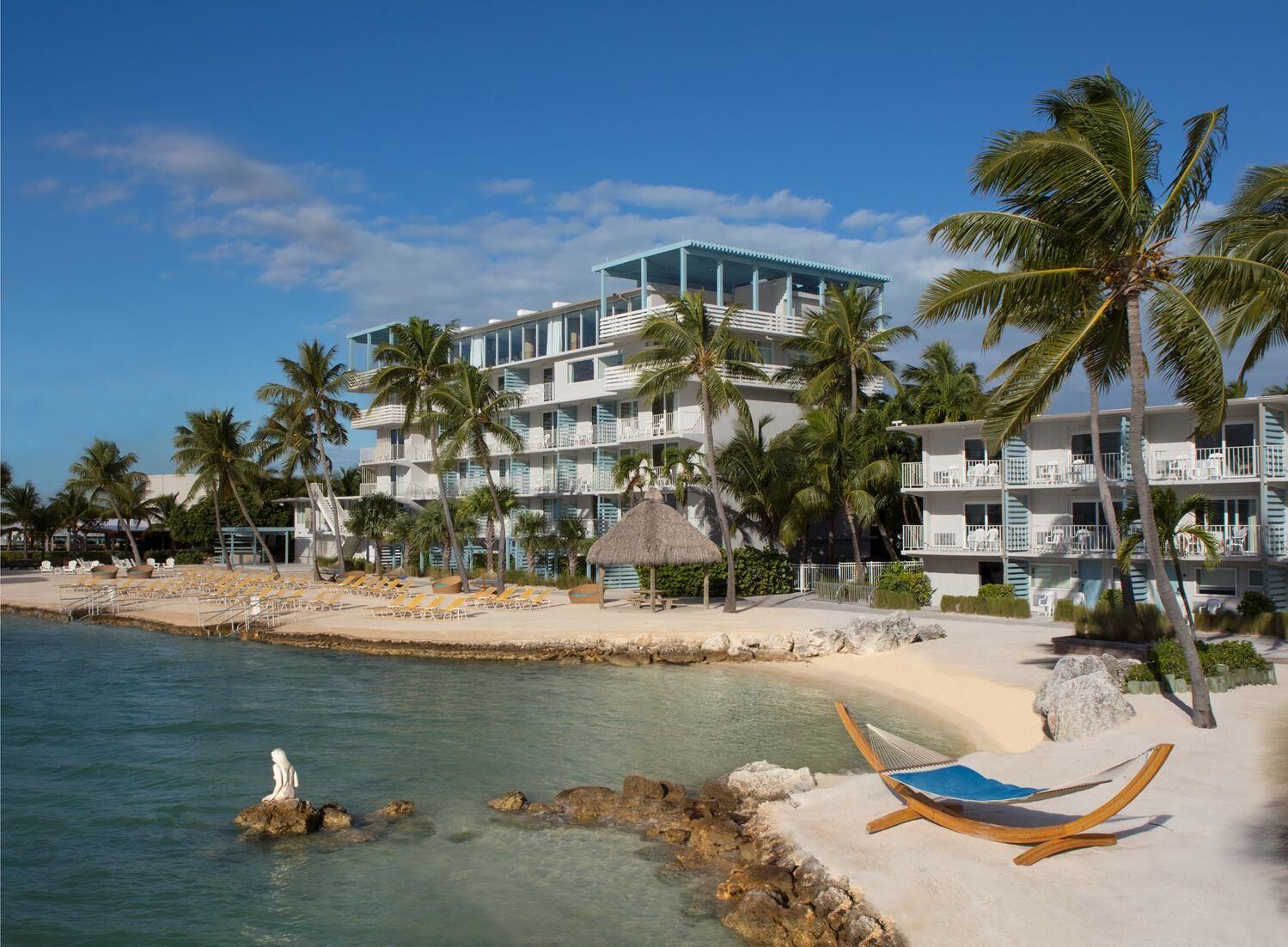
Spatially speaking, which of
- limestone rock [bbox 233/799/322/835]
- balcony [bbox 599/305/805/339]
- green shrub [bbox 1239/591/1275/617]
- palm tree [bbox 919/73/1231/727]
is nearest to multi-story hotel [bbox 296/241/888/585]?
balcony [bbox 599/305/805/339]

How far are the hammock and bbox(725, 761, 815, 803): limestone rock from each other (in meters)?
1.84

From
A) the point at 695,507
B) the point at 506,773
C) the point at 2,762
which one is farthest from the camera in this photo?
the point at 695,507

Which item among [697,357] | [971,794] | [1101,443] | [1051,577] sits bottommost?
[971,794]

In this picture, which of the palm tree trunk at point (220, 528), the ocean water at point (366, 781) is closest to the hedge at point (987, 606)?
the ocean water at point (366, 781)

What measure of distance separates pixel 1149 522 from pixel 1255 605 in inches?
478

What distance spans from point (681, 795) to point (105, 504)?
207 feet

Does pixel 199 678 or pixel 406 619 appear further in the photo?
pixel 406 619

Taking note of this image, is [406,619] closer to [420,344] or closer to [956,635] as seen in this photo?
[420,344]

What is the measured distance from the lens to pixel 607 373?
38656 millimetres

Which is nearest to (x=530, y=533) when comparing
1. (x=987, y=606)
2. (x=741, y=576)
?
(x=741, y=576)

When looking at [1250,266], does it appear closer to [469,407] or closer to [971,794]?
[971,794]

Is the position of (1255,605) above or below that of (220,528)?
below

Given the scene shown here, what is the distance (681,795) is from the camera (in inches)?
506

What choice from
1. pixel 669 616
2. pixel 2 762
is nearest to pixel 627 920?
pixel 2 762
